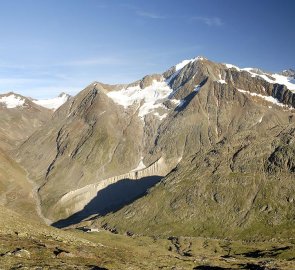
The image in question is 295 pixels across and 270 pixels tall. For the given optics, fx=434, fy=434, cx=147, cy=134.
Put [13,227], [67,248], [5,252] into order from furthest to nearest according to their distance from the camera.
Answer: [13,227]
[67,248]
[5,252]

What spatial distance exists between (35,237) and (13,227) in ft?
23.8

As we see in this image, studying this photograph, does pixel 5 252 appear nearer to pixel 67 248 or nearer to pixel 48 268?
pixel 48 268

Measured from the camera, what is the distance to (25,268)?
58.8 meters

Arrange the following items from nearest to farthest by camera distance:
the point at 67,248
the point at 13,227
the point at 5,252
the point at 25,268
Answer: the point at 25,268 → the point at 5,252 → the point at 67,248 → the point at 13,227

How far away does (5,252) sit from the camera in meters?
67.4

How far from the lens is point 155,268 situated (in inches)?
3366

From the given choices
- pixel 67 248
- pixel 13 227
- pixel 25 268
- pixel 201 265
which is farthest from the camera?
pixel 201 265

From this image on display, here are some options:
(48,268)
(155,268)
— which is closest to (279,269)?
(155,268)

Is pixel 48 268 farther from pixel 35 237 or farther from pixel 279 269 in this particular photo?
pixel 279 269

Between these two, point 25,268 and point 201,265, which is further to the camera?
point 201,265

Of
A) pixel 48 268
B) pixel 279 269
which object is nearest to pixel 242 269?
pixel 279 269

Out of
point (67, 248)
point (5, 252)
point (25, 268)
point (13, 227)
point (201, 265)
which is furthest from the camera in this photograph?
Result: point (201, 265)

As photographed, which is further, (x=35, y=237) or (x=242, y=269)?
(x=242, y=269)

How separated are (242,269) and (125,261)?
5108cm
